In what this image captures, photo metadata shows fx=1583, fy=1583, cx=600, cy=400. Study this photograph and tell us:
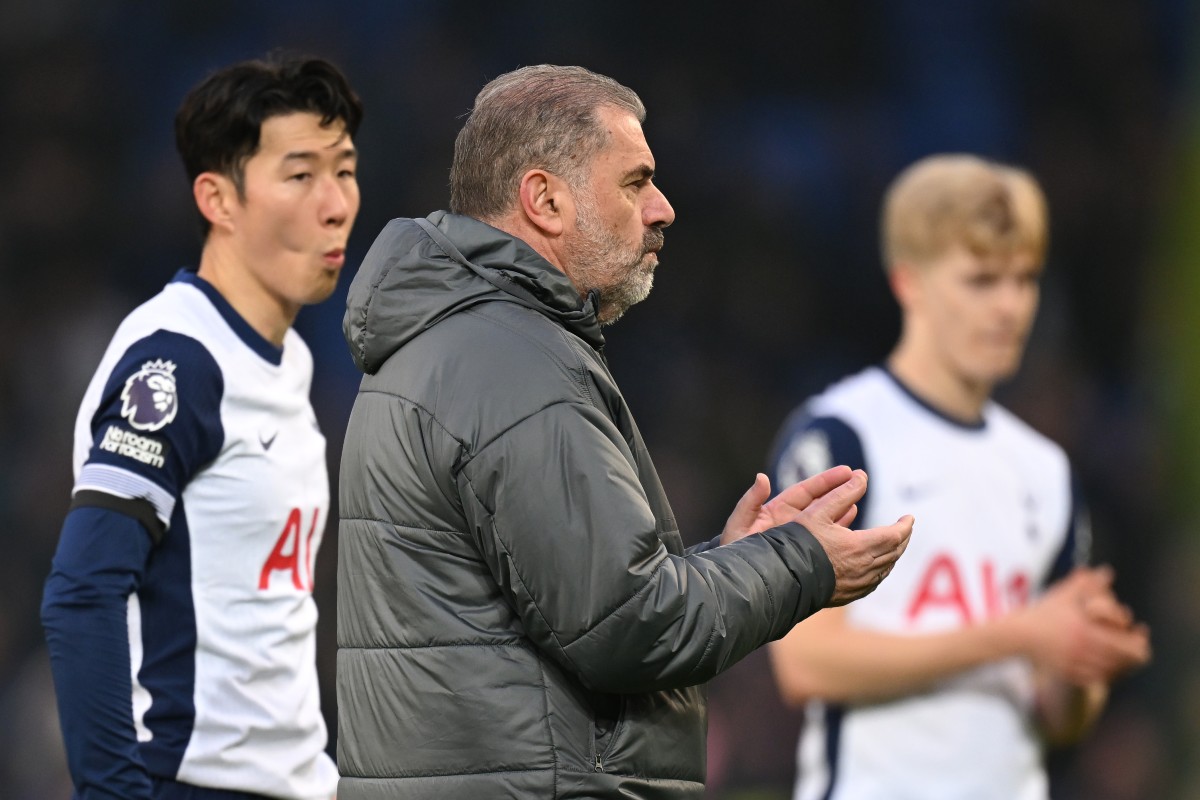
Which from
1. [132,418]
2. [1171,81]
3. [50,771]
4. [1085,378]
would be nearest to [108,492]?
[132,418]

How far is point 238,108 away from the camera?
3.09 m

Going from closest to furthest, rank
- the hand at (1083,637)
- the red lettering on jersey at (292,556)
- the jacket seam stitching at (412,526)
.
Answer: the jacket seam stitching at (412,526) < the red lettering on jersey at (292,556) < the hand at (1083,637)

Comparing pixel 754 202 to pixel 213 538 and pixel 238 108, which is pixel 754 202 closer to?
pixel 238 108

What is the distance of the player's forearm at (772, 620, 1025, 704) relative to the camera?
358cm

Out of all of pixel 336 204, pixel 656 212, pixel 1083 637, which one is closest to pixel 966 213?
pixel 1083 637

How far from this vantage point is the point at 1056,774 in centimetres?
698

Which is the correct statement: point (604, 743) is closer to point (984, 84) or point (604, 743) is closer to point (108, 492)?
point (108, 492)

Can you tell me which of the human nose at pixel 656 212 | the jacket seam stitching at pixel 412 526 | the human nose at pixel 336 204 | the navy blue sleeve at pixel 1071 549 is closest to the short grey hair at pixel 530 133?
the human nose at pixel 656 212

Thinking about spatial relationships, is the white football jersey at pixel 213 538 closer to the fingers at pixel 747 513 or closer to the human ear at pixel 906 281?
the fingers at pixel 747 513

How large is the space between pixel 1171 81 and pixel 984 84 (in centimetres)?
104

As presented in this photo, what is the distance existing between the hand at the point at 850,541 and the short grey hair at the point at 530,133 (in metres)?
0.58

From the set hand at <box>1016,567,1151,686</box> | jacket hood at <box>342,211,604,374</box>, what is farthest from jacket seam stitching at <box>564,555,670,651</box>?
hand at <box>1016,567,1151,686</box>

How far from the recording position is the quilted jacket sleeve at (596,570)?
6.54 feet

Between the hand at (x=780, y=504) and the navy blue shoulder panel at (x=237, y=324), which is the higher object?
the navy blue shoulder panel at (x=237, y=324)
